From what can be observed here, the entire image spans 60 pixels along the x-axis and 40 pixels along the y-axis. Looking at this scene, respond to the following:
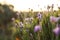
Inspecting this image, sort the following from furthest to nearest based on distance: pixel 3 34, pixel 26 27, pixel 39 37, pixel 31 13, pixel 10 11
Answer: pixel 31 13 < pixel 26 27 < pixel 39 37 < pixel 10 11 < pixel 3 34

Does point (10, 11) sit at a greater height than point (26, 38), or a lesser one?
greater

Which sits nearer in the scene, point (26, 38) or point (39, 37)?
point (39, 37)

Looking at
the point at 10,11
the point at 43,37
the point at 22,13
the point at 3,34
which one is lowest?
the point at 22,13

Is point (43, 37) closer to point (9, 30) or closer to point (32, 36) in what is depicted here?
point (32, 36)

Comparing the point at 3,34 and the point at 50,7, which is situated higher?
the point at 3,34

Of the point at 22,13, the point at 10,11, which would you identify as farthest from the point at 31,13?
the point at 10,11

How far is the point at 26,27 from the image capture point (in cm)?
531

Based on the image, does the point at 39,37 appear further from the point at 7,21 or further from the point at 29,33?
the point at 7,21

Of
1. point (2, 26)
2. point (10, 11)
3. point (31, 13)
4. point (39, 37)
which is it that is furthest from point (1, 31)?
point (31, 13)

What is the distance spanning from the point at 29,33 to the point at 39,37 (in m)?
1.07

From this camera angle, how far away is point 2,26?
2.25m

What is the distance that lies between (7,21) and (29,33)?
2791 millimetres

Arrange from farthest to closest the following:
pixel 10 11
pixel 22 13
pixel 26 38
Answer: pixel 22 13, pixel 26 38, pixel 10 11

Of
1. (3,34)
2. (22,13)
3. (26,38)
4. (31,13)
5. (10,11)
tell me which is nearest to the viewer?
(3,34)
